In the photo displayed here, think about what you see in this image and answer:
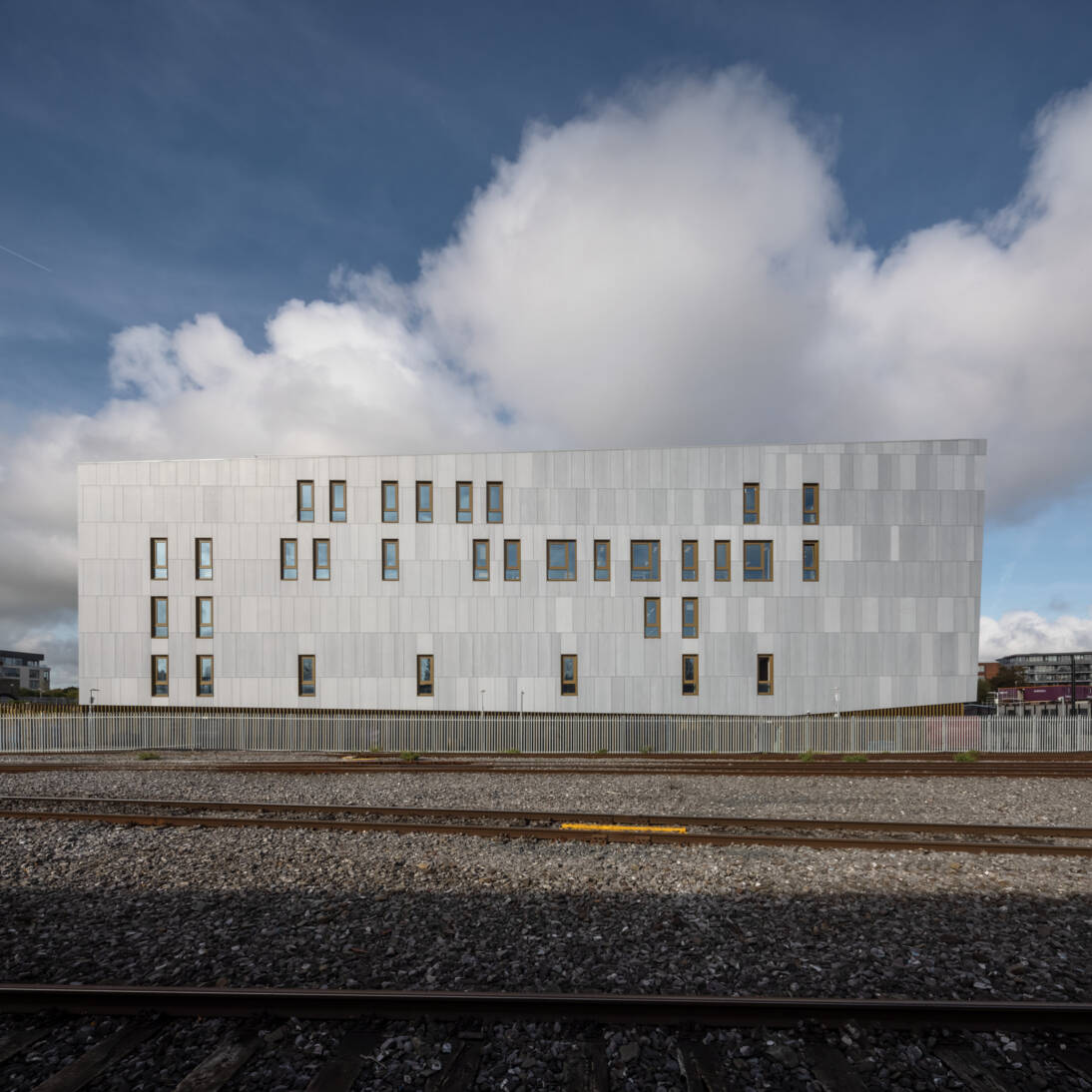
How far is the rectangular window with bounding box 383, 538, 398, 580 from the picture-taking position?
1288 inches

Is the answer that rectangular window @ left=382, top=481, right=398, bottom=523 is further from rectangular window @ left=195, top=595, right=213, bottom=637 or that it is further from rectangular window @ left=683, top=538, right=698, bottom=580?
rectangular window @ left=683, top=538, right=698, bottom=580

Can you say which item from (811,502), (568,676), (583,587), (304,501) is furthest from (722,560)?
(304,501)

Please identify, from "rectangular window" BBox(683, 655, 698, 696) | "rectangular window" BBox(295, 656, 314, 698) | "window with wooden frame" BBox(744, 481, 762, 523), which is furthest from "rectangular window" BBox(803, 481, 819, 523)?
"rectangular window" BBox(295, 656, 314, 698)

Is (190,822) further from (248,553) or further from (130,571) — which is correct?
(130,571)

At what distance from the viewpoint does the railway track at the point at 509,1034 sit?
396 centimetres

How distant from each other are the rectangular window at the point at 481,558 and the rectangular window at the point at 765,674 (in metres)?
14.7

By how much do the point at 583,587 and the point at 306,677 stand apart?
15.2m

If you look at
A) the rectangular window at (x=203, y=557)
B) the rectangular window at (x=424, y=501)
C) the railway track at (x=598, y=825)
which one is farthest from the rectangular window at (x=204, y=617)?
the railway track at (x=598, y=825)

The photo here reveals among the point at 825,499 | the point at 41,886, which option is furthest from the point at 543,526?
the point at 41,886

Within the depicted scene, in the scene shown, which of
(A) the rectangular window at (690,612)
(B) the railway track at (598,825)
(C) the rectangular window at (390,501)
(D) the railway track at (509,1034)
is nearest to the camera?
(D) the railway track at (509,1034)

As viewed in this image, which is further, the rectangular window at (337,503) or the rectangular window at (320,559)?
the rectangular window at (337,503)

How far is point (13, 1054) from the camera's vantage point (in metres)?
4.18

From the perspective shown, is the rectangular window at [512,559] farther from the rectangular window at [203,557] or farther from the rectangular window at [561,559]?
the rectangular window at [203,557]

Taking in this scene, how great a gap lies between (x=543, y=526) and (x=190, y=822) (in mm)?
23422
